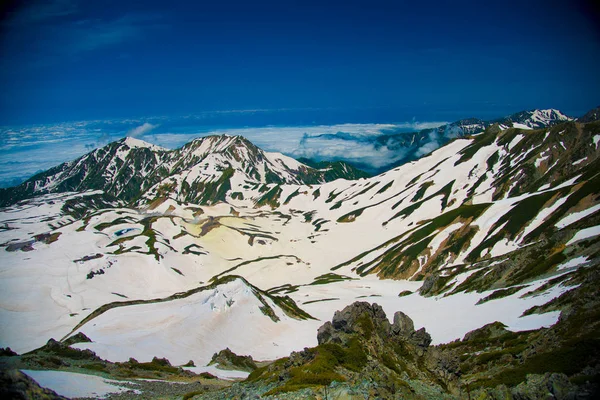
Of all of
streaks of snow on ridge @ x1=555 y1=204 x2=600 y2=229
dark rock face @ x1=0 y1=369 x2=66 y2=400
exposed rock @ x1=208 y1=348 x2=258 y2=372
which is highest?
streaks of snow on ridge @ x1=555 y1=204 x2=600 y2=229

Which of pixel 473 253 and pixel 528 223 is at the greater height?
pixel 528 223

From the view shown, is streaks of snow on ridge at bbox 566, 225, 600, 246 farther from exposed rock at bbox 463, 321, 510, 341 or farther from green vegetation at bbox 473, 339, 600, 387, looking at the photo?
green vegetation at bbox 473, 339, 600, 387

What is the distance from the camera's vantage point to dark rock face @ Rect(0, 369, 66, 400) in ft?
54.1

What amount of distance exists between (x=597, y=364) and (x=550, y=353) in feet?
14.8

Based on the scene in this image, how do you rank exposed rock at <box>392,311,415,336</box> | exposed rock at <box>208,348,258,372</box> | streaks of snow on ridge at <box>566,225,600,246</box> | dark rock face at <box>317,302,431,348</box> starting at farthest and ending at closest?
streaks of snow on ridge at <box>566,225,600,246</box>, exposed rock at <box>208,348,258,372</box>, exposed rock at <box>392,311,415,336</box>, dark rock face at <box>317,302,431,348</box>

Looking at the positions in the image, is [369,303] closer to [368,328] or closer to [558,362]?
[368,328]

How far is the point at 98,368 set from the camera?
37312 mm

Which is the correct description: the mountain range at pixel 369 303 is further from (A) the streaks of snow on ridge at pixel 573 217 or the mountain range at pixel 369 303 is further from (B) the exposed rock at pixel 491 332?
(A) the streaks of snow on ridge at pixel 573 217

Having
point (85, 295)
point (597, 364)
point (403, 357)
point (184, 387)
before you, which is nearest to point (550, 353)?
point (597, 364)

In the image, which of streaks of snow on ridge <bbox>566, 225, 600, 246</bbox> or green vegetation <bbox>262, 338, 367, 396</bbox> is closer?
green vegetation <bbox>262, 338, 367, 396</bbox>

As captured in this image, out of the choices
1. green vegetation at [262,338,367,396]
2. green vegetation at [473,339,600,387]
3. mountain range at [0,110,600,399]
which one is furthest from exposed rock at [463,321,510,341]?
green vegetation at [262,338,367,396]

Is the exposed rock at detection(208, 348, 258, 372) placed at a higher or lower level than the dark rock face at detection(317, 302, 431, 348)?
lower

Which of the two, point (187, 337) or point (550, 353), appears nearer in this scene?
point (550, 353)

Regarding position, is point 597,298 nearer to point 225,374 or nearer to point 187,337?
point 225,374
